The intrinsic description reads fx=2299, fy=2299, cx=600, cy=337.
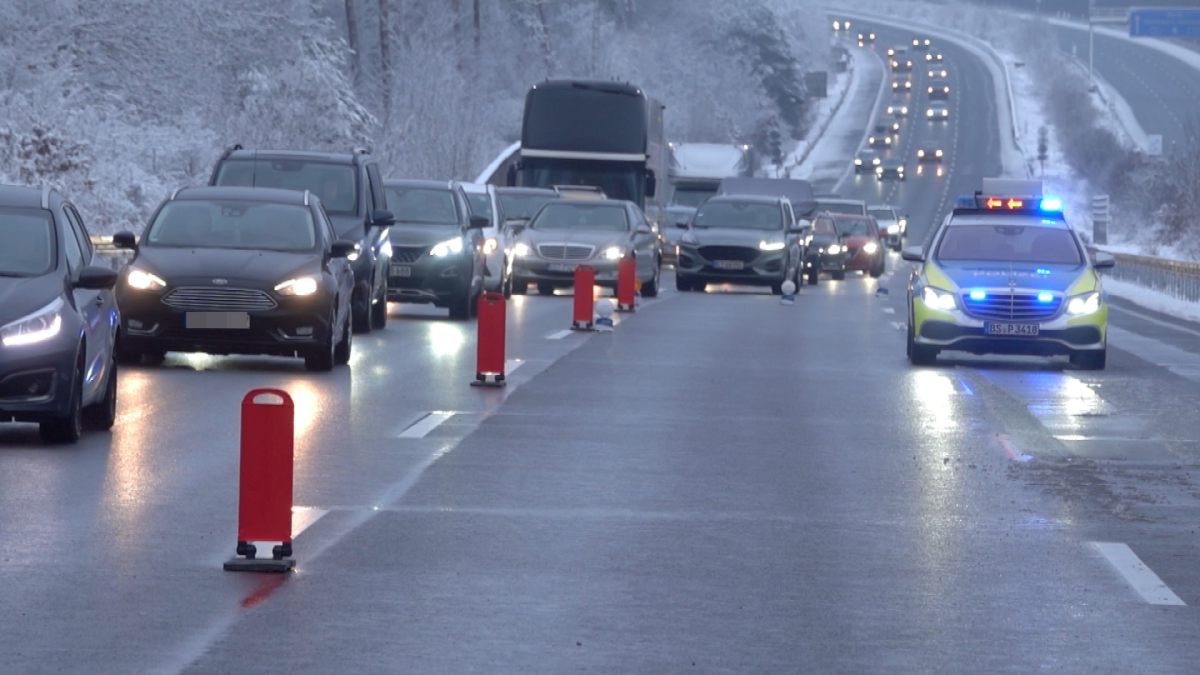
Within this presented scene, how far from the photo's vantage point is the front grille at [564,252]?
35.5m

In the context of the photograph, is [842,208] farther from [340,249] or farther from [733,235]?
[340,249]

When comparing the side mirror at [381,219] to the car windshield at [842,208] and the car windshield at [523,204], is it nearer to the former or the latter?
the car windshield at [523,204]

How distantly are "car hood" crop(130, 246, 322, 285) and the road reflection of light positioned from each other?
9.93ft

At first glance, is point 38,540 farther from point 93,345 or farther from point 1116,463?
point 1116,463

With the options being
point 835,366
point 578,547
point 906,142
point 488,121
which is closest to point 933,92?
point 906,142

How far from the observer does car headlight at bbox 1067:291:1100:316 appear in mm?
21844

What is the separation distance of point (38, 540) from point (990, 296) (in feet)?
43.9

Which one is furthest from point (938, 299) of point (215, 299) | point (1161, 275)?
point (1161, 275)

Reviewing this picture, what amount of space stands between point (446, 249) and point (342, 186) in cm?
336

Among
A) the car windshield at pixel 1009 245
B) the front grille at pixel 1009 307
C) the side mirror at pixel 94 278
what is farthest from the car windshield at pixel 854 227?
the side mirror at pixel 94 278

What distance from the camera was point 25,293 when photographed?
13469 mm

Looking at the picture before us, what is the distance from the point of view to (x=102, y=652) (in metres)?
7.60

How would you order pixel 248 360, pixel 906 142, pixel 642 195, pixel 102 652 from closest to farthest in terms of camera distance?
pixel 102 652 < pixel 248 360 < pixel 642 195 < pixel 906 142

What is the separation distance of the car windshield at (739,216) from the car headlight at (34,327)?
27.5 m
